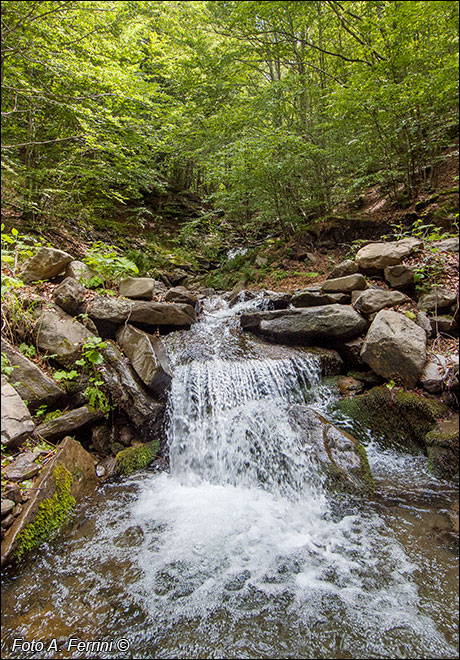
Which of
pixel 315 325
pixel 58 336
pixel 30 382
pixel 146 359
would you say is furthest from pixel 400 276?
pixel 30 382

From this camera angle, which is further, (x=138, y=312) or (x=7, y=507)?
(x=138, y=312)

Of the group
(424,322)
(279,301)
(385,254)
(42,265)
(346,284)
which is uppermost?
(42,265)

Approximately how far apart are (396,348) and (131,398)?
387 centimetres

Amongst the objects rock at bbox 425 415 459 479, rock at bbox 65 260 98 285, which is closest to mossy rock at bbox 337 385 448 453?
rock at bbox 425 415 459 479

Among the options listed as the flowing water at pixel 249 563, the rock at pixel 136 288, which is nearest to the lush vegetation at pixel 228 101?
the rock at pixel 136 288

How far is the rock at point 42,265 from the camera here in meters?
4.82

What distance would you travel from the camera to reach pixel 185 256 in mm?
11305

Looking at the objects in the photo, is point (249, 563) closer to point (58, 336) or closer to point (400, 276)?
point (58, 336)

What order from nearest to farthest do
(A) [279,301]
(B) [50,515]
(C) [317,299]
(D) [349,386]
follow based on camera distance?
(B) [50,515] < (D) [349,386] < (C) [317,299] < (A) [279,301]

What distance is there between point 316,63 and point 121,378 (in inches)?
507

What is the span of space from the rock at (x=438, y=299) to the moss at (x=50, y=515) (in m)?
5.48

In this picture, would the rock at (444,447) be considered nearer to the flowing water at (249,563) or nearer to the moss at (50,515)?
the flowing water at (249,563)

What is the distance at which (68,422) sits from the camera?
12.1 ft

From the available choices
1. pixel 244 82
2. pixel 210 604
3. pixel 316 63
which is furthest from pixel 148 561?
pixel 316 63
